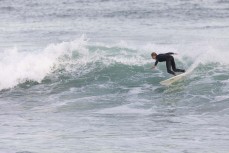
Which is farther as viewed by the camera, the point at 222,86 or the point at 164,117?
the point at 222,86

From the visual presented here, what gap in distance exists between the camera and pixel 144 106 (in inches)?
862

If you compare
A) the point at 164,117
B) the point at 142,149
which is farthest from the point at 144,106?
the point at 142,149

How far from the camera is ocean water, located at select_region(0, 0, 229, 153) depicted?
1738cm

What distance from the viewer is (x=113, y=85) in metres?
25.7

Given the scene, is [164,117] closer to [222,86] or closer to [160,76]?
[222,86]

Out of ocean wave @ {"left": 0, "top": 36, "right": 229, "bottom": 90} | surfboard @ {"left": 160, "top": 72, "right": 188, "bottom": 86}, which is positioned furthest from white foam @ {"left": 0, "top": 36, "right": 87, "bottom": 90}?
surfboard @ {"left": 160, "top": 72, "right": 188, "bottom": 86}

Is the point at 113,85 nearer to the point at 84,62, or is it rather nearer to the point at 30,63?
the point at 84,62

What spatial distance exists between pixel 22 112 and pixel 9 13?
29.5 metres

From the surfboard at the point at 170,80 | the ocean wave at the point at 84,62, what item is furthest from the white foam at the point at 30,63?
the surfboard at the point at 170,80

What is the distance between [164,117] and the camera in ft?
65.6

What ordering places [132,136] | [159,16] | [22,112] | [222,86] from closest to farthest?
[132,136], [22,112], [222,86], [159,16]

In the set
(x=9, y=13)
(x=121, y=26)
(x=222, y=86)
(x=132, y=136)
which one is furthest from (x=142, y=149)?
(x=9, y=13)

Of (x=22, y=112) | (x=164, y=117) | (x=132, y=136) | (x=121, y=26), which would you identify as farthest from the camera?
(x=121, y=26)

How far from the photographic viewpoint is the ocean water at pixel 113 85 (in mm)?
17375
